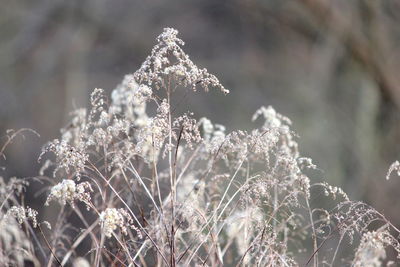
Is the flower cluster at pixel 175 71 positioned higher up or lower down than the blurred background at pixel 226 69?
lower down

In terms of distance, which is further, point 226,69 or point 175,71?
point 226,69

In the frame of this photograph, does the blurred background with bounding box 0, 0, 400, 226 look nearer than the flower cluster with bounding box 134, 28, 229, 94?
No

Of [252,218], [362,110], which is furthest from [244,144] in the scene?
[362,110]

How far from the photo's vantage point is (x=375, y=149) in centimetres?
717

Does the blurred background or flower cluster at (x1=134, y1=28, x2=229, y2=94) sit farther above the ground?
the blurred background

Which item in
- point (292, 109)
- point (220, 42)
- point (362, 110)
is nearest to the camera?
point (362, 110)

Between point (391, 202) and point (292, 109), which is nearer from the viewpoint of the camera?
point (391, 202)

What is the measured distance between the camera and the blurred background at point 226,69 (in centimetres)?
720

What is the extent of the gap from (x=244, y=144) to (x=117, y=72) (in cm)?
730

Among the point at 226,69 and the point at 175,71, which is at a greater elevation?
the point at 226,69

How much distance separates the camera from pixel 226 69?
8.94 meters

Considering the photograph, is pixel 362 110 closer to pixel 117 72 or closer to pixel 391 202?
pixel 391 202

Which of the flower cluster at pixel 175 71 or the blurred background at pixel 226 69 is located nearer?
the flower cluster at pixel 175 71

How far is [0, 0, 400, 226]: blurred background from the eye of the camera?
720cm
